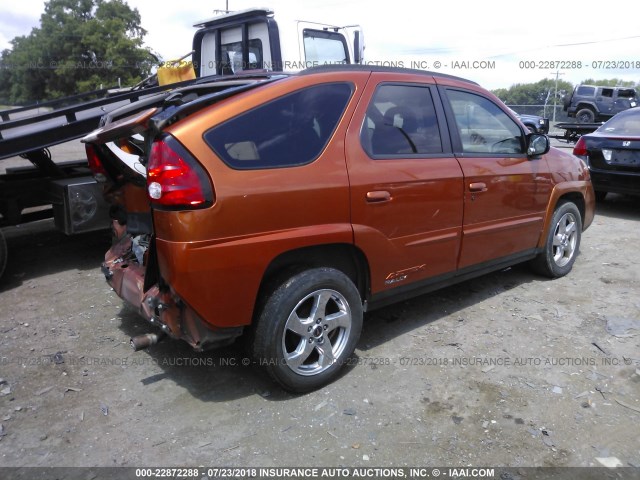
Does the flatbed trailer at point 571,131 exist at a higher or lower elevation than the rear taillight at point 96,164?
lower

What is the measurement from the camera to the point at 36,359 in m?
3.54

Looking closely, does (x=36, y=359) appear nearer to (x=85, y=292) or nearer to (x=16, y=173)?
(x=85, y=292)

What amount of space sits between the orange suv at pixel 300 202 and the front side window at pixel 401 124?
1 cm

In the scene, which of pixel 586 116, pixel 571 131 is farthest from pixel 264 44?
pixel 586 116

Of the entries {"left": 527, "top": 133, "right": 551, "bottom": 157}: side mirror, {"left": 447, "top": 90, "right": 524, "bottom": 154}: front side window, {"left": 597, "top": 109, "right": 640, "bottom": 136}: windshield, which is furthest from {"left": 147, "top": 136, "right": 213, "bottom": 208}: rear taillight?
{"left": 597, "top": 109, "right": 640, "bottom": 136}: windshield

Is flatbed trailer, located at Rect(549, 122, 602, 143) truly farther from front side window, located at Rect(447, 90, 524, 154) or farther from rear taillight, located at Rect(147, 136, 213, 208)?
rear taillight, located at Rect(147, 136, 213, 208)

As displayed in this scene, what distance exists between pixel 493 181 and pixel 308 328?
1955 mm

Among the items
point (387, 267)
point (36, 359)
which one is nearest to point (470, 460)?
point (387, 267)

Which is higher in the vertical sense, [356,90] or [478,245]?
[356,90]

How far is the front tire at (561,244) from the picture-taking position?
489cm

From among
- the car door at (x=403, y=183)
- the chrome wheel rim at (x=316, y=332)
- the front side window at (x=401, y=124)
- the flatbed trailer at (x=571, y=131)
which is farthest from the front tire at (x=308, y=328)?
the flatbed trailer at (x=571, y=131)

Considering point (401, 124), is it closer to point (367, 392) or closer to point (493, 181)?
point (493, 181)

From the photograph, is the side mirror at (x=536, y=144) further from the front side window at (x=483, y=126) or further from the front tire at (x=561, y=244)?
the front tire at (x=561, y=244)

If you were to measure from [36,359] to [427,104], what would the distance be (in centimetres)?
323
